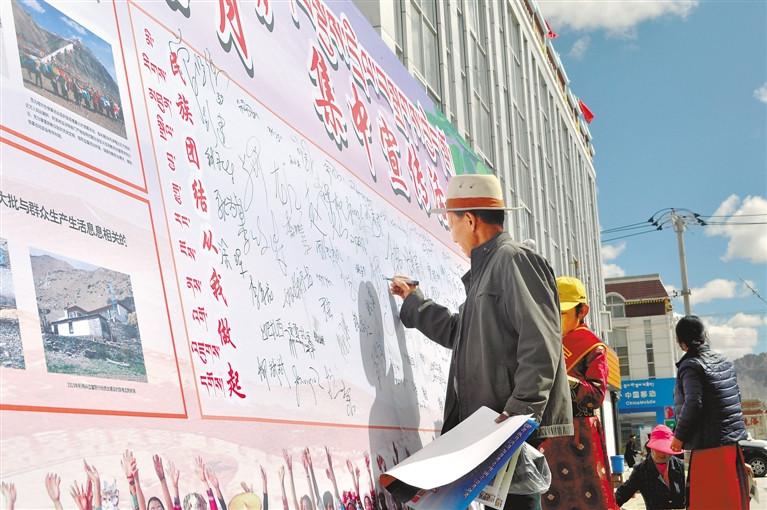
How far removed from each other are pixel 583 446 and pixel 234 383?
2.47 m

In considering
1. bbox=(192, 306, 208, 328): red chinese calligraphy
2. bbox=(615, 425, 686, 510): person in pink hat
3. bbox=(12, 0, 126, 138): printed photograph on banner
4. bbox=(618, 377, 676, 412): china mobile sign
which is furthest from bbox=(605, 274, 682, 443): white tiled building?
bbox=(12, 0, 126, 138): printed photograph on banner

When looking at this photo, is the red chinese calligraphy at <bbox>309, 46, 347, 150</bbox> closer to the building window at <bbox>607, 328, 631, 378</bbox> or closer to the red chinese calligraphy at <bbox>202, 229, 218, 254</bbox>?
the red chinese calligraphy at <bbox>202, 229, 218, 254</bbox>

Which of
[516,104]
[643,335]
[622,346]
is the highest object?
[516,104]

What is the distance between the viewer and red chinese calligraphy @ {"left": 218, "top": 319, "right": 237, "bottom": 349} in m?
2.13

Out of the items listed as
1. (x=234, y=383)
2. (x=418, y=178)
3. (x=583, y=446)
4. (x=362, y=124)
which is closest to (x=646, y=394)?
(x=583, y=446)

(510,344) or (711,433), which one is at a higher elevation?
(510,344)

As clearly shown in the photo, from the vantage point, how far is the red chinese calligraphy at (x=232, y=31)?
8.21 ft

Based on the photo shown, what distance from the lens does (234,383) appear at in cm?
214

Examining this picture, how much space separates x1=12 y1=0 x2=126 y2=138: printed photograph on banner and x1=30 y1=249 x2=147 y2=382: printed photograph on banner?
34cm

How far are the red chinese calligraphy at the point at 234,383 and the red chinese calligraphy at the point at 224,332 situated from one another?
0.18 ft

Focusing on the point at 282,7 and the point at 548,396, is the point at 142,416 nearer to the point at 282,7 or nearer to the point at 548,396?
the point at 548,396

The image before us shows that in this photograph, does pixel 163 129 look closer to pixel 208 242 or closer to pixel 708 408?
pixel 208 242

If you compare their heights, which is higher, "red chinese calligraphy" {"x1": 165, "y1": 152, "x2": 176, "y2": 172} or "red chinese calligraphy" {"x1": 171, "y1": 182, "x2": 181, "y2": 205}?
"red chinese calligraphy" {"x1": 165, "y1": 152, "x2": 176, "y2": 172}
